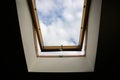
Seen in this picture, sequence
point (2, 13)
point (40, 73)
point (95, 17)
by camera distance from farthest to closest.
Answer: point (40, 73)
point (95, 17)
point (2, 13)

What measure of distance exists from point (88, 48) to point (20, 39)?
893 mm

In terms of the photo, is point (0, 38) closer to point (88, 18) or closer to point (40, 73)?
point (40, 73)

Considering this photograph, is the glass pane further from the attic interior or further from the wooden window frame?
the attic interior

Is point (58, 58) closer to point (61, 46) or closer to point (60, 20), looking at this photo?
point (61, 46)

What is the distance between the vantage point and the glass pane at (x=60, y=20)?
2.00 meters

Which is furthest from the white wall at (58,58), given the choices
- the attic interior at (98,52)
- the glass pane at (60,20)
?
the glass pane at (60,20)

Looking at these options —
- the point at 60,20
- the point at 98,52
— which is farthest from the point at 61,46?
the point at 98,52

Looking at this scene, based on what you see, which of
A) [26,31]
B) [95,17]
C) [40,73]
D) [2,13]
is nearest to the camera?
[2,13]

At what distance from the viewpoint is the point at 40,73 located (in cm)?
216

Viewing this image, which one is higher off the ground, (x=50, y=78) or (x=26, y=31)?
(x=26, y=31)

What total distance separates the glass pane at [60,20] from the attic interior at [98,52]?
0.40 meters

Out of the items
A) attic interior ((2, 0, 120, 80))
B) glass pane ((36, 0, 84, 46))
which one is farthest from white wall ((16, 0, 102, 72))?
glass pane ((36, 0, 84, 46))

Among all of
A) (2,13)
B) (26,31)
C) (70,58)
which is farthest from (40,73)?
(2,13)

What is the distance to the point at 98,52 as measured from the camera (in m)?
1.99
